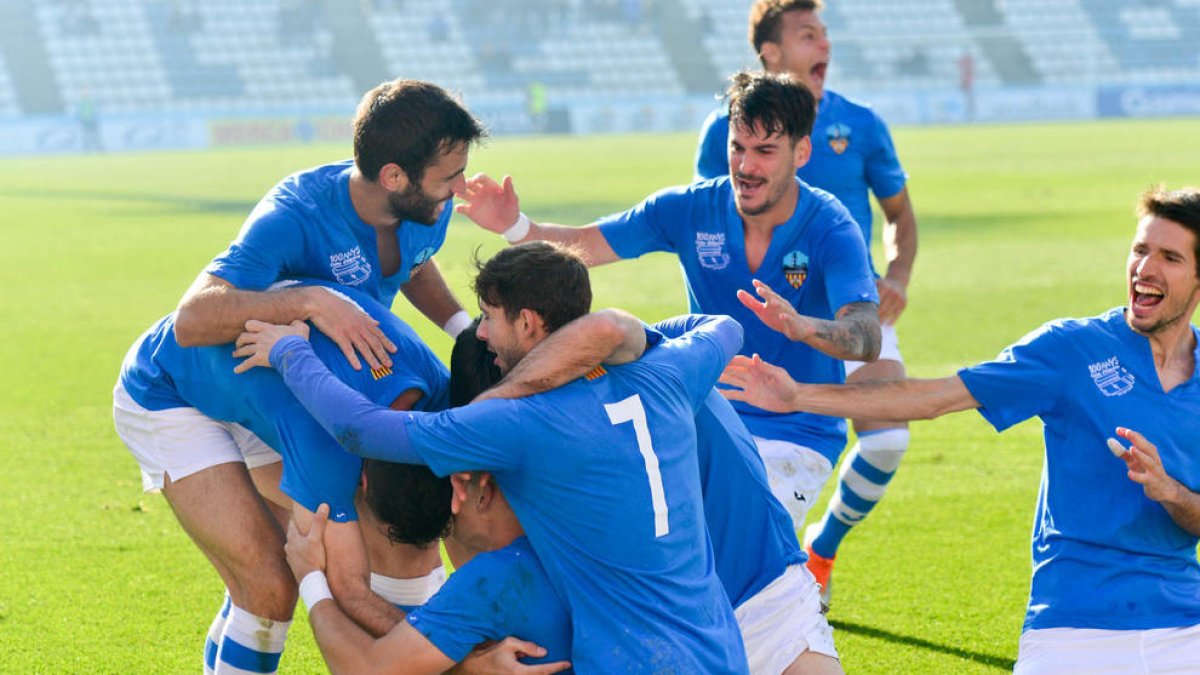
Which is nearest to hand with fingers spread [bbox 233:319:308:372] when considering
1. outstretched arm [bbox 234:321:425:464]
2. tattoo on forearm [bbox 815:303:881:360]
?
outstretched arm [bbox 234:321:425:464]

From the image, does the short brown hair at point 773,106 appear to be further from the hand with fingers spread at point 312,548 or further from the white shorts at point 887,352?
the hand with fingers spread at point 312,548

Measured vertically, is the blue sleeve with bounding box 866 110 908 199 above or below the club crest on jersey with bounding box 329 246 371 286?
below

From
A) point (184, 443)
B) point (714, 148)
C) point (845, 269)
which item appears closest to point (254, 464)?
point (184, 443)

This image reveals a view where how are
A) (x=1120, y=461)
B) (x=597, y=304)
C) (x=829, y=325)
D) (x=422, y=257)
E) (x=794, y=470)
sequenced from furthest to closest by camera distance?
1. (x=597, y=304)
2. (x=794, y=470)
3. (x=422, y=257)
4. (x=829, y=325)
5. (x=1120, y=461)

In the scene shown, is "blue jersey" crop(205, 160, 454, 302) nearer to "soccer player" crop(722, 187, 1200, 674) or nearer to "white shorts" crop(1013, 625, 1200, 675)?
"soccer player" crop(722, 187, 1200, 674)

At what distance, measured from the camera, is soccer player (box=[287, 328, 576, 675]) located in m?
3.39

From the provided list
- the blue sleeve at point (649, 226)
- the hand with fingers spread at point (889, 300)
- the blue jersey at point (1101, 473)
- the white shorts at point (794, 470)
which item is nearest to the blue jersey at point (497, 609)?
the blue jersey at point (1101, 473)

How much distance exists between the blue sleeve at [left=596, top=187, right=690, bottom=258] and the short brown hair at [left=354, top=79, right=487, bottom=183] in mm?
1368

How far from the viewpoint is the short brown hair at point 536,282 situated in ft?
11.7

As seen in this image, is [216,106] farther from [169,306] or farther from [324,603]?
[324,603]

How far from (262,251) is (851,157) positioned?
351cm

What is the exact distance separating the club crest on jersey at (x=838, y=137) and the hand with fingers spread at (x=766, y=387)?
277 centimetres

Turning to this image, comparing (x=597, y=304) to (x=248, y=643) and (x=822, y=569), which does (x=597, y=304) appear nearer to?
(x=822, y=569)

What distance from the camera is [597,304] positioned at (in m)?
14.0
